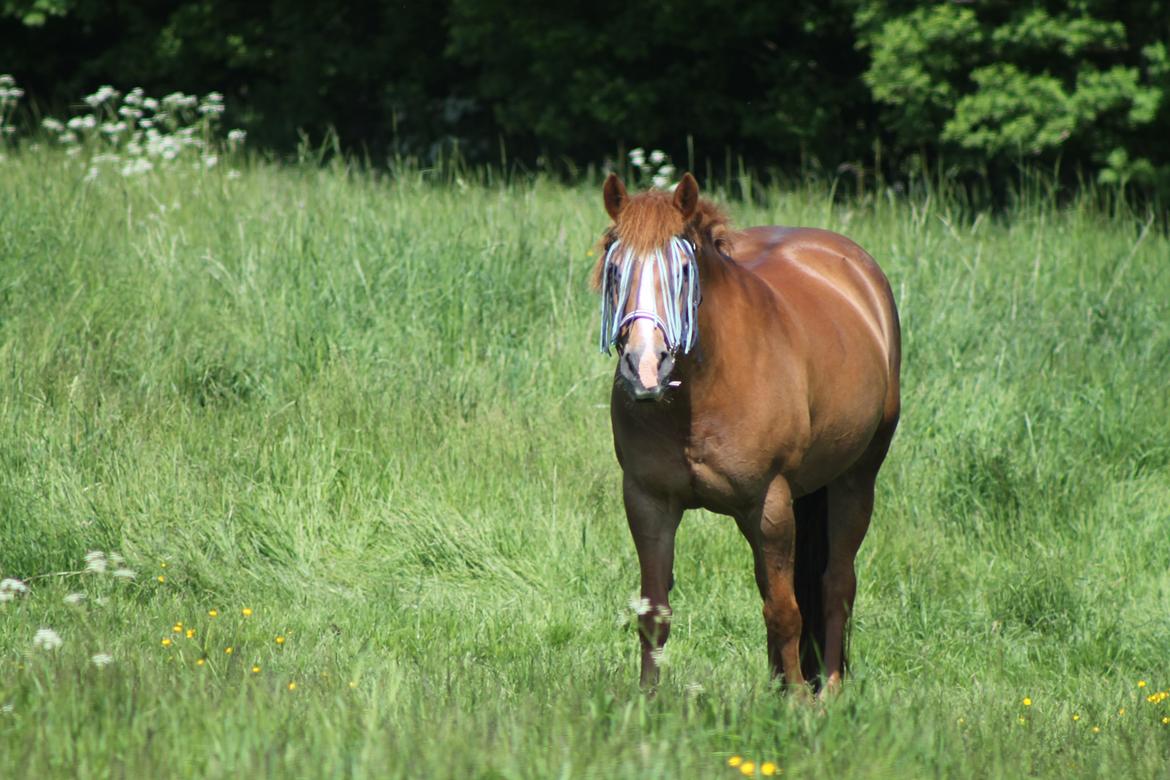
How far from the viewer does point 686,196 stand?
13.0 feet

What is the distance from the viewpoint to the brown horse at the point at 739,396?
3.86m

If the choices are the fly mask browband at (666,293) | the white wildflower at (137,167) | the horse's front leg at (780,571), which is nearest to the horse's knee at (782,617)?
the horse's front leg at (780,571)

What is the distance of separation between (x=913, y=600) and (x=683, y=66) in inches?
456

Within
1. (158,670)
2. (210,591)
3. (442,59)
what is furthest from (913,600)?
(442,59)

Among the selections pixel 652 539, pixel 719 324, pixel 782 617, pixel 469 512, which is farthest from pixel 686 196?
pixel 469 512

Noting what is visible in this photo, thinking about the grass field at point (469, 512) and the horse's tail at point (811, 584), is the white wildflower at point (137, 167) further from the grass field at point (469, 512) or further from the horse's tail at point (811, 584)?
the horse's tail at point (811, 584)

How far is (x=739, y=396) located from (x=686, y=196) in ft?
2.23

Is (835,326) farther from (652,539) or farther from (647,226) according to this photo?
(647,226)

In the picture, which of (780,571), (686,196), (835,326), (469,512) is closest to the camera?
(686,196)

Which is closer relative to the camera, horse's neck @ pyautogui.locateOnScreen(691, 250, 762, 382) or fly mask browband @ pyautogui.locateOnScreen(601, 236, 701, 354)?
fly mask browband @ pyautogui.locateOnScreen(601, 236, 701, 354)

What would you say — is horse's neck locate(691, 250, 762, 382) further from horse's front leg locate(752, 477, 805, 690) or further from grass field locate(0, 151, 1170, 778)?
grass field locate(0, 151, 1170, 778)

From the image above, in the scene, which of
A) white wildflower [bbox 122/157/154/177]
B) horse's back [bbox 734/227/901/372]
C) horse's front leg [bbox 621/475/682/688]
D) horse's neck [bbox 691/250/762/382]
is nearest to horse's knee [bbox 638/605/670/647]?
horse's front leg [bbox 621/475/682/688]

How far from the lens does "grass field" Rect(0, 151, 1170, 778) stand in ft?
11.3

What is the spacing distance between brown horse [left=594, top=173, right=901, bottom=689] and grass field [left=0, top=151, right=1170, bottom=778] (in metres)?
0.33
